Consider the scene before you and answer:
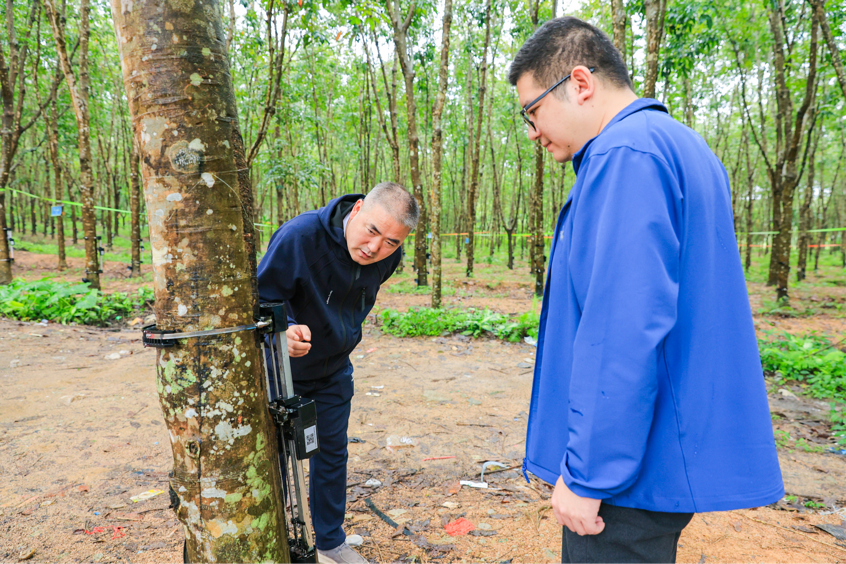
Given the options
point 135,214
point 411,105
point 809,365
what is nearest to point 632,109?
point 809,365

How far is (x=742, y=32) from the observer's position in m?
10.7

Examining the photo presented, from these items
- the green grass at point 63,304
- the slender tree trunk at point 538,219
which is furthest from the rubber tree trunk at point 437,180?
the green grass at point 63,304

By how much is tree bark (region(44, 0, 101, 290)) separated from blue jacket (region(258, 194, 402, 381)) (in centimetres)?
812

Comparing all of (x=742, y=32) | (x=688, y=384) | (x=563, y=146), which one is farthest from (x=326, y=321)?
(x=742, y=32)

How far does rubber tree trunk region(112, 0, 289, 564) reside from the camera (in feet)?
4.21

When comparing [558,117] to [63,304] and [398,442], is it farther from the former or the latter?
[63,304]

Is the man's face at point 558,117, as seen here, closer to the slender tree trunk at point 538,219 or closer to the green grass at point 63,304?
the green grass at point 63,304

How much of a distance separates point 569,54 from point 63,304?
938 cm

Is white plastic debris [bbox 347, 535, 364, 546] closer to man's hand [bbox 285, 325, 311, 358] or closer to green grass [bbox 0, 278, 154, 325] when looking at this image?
man's hand [bbox 285, 325, 311, 358]

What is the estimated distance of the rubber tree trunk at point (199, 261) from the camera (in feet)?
4.21

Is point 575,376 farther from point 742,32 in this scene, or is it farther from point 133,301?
point 742,32

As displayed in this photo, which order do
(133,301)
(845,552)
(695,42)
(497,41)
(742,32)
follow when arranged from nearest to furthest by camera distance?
(845,552) → (133,301) → (695,42) → (742,32) → (497,41)

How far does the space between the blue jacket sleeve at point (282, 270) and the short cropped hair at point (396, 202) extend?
0.41 metres

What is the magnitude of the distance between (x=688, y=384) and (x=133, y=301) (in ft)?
31.8
